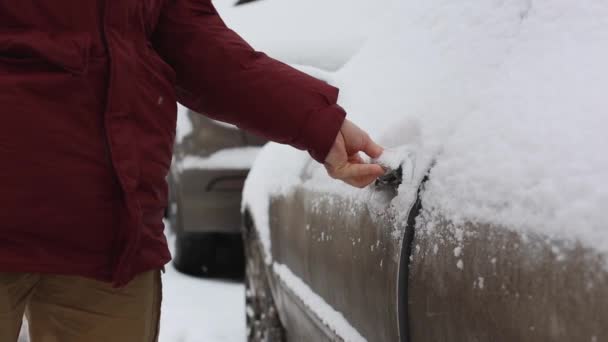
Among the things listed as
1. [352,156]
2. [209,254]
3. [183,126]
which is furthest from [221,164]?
[352,156]

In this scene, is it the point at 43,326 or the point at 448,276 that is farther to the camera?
the point at 43,326

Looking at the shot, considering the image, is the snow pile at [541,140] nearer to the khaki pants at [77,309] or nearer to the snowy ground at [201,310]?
the khaki pants at [77,309]

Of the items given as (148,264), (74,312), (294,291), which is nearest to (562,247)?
(148,264)

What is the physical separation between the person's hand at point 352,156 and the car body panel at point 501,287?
23cm

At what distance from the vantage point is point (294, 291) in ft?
7.22

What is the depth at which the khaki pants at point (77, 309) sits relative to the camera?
128 centimetres

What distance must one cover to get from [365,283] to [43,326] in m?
0.61

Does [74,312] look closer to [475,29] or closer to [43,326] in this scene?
[43,326]

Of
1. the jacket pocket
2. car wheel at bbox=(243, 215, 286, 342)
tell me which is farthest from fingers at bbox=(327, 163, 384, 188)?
car wheel at bbox=(243, 215, 286, 342)

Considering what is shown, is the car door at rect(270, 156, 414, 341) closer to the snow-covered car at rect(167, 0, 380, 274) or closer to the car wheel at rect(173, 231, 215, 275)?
the snow-covered car at rect(167, 0, 380, 274)

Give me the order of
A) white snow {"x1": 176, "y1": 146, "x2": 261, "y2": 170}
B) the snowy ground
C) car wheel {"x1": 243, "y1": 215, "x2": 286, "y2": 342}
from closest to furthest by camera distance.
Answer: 1. car wheel {"x1": 243, "y1": 215, "x2": 286, "y2": 342}
2. the snowy ground
3. white snow {"x1": 176, "y1": 146, "x2": 261, "y2": 170}

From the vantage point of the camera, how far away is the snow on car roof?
1.00m

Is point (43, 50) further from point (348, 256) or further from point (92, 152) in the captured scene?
point (348, 256)

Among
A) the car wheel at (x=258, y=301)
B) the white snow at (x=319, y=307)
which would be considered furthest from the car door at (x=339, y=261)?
the car wheel at (x=258, y=301)
